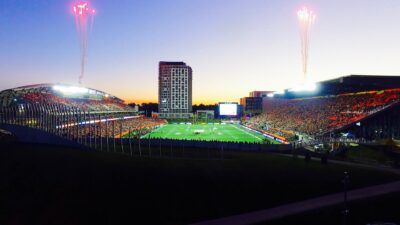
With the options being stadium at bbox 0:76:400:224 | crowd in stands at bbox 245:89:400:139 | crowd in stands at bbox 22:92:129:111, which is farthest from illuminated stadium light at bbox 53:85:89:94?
crowd in stands at bbox 245:89:400:139

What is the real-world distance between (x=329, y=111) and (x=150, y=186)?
6446 centimetres

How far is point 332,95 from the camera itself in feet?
286

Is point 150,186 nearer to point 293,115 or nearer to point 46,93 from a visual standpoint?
point 46,93

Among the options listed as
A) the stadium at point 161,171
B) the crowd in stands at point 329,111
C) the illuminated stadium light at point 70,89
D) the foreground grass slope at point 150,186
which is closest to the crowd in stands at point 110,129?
the stadium at point 161,171

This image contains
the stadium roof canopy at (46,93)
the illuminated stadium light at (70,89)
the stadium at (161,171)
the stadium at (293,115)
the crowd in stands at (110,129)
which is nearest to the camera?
the stadium at (161,171)

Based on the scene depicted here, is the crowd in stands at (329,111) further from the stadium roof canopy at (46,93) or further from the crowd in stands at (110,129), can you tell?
the stadium roof canopy at (46,93)

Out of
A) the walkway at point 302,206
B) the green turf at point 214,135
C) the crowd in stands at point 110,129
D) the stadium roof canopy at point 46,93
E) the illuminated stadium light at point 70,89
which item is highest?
the illuminated stadium light at point 70,89

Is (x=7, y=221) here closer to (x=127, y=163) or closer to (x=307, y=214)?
(x=127, y=163)

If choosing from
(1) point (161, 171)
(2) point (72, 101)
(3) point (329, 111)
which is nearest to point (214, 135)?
(3) point (329, 111)

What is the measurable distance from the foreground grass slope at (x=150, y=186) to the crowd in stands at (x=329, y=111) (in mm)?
33912

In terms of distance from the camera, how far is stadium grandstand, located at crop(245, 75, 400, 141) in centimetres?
5450

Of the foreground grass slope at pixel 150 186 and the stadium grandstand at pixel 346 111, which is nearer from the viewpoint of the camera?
the foreground grass slope at pixel 150 186

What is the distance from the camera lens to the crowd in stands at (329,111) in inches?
2449

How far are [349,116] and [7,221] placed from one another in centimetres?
6173
